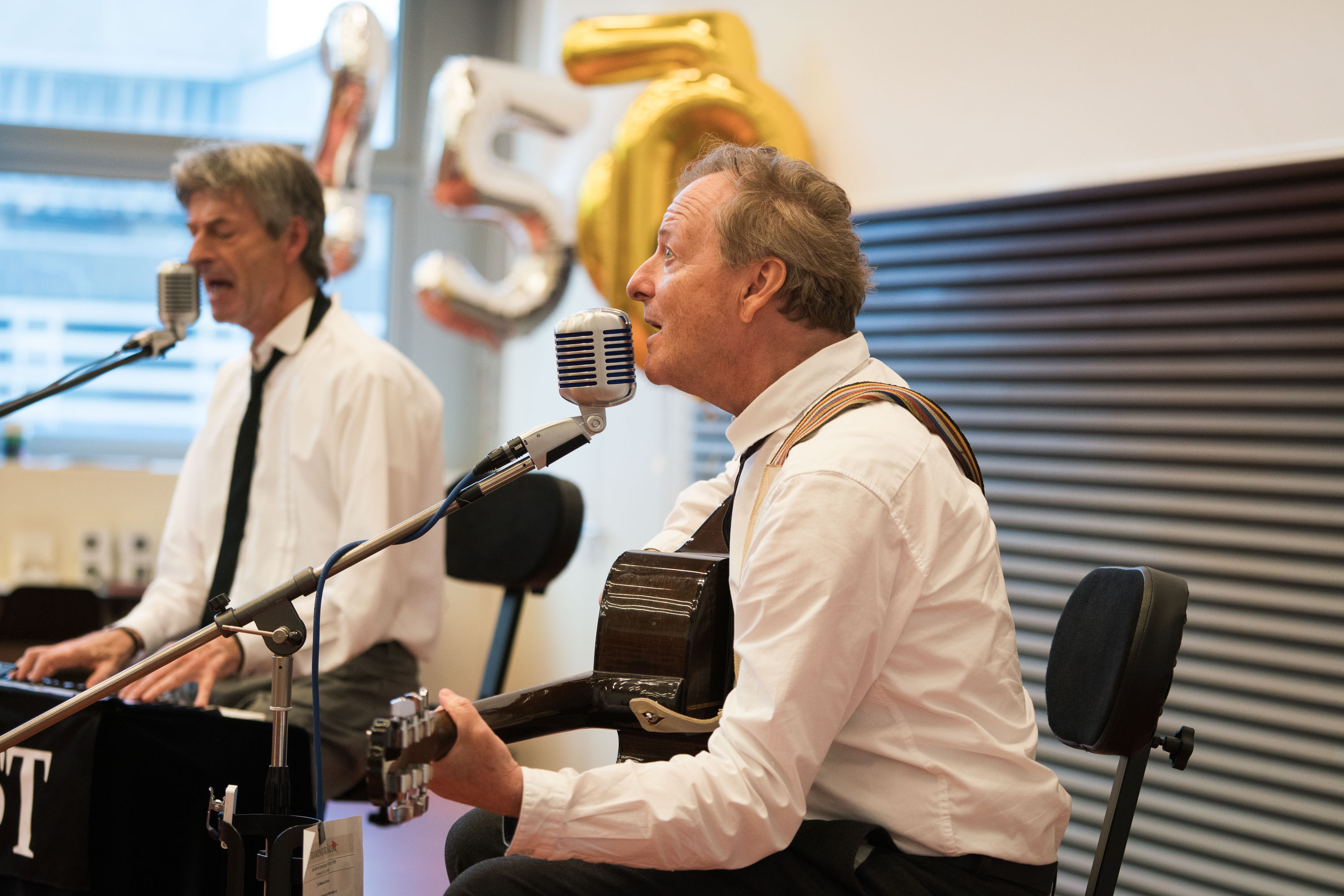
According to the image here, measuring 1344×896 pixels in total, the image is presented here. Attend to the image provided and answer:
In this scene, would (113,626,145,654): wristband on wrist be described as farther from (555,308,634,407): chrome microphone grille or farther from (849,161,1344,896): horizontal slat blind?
(849,161,1344,896): horizontal slat blind

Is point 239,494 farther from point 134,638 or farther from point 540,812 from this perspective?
point 540,812

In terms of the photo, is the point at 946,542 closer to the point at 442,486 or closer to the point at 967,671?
the point at 967,671

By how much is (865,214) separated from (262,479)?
1753 millimetres

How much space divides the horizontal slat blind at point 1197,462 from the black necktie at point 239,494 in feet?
5.83

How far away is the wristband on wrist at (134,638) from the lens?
2.42 metres

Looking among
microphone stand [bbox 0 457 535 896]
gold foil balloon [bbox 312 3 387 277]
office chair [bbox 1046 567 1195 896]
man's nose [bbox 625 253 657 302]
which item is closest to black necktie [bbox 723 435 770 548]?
man's nose [bbox 625 253 657 302]

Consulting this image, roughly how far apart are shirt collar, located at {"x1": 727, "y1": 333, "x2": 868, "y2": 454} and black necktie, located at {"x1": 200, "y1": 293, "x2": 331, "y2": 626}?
133 cm

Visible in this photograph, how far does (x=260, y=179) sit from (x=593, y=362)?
5.12 feet

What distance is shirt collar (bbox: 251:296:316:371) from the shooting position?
2596mm

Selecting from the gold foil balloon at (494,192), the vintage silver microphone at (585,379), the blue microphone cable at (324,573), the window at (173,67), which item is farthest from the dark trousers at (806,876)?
the window at (173,67)

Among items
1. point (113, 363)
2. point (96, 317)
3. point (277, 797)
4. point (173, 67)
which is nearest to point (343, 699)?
point (113, 363)

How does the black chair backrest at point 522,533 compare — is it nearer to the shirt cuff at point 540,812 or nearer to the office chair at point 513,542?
the office chair at point 513,542

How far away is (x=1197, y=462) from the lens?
8.79 ft

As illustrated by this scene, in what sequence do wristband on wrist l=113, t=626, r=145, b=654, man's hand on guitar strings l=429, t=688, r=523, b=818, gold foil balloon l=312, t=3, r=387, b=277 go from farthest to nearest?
gold foil balloon l=312, t=3, r=387, b=277, wristband on wrist l=113, t=626, r=145, b=654, man's hand on guitar strings l=429, t=688, r=523, b=818
